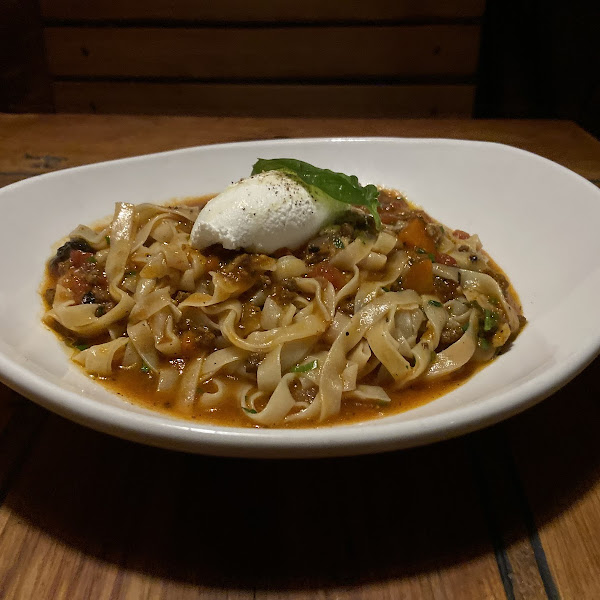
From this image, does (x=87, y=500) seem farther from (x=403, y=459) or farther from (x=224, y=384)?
(x=403, y=459)

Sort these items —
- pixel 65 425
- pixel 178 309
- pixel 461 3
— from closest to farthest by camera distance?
pixel 65 425 < pixel 178 309 < pixel 461 3

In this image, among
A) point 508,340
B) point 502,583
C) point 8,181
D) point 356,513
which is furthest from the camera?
point 8,181

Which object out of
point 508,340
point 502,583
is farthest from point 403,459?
point 508,340

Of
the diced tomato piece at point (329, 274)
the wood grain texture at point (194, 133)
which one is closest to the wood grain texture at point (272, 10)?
the wood grain texture at point (194, 133)

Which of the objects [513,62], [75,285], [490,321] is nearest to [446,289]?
[490,321]

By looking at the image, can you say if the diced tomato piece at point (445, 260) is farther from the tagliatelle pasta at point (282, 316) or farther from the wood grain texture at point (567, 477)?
the wood grain texture at point (567, 477)

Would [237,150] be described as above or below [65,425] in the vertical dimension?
above

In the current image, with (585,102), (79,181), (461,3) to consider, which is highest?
(461,3)

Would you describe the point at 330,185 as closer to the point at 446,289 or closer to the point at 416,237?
the point at 416,237
